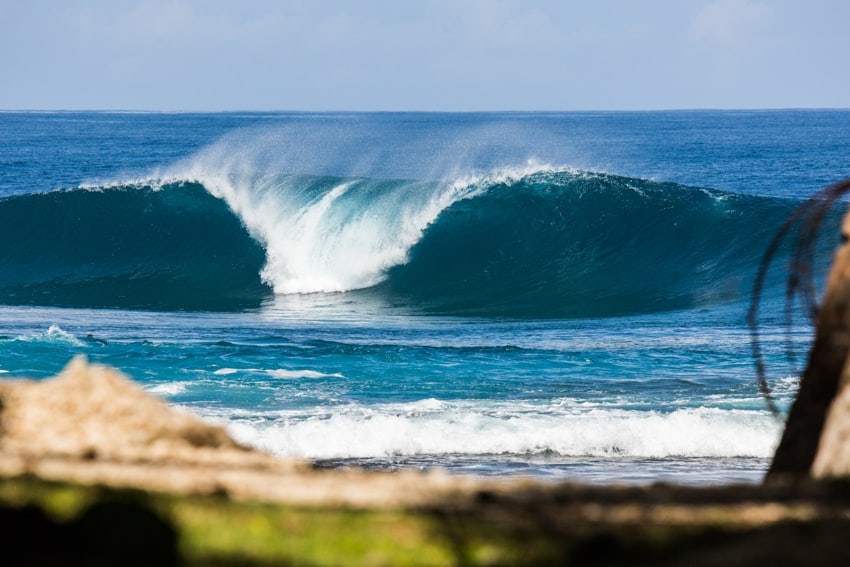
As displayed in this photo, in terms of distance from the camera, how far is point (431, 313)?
84.8 ft

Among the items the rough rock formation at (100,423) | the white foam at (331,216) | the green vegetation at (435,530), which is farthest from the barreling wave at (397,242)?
the green vegetation at (435,530)

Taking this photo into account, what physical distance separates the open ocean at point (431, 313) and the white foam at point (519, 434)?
33mm

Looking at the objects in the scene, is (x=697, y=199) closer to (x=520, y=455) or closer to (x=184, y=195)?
(x=184, y=195)

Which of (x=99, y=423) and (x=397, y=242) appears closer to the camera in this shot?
(x=99, y=423)

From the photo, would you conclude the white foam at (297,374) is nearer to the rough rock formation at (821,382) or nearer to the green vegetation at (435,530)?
the rough rock formation at (821,382)

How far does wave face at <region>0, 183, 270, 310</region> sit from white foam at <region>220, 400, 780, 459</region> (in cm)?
1244

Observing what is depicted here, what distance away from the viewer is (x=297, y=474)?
607 centimetres

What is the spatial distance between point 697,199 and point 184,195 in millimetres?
13332

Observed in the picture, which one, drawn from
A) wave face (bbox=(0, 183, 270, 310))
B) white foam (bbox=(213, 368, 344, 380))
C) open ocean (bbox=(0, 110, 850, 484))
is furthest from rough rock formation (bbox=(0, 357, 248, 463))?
wave face (bbox=(0, 183, 270, 310))

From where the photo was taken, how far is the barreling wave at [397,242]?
2778cm

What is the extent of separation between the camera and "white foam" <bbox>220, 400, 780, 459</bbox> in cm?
1401

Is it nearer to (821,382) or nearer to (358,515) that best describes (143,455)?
(358,515)

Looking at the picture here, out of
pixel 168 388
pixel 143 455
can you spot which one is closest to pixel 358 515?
pixel 143 455

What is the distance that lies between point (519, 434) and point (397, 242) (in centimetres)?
1719
